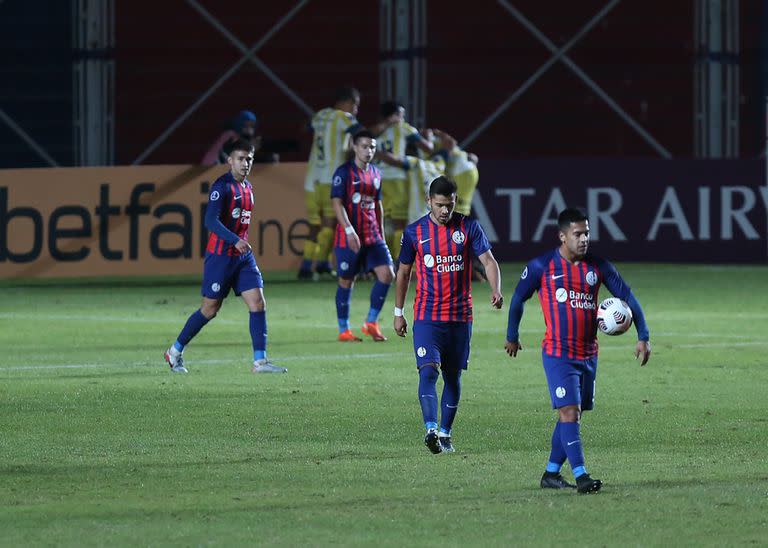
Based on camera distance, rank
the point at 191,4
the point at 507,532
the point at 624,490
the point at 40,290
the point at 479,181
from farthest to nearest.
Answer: the point at 191,4, the point at 479,181, the point at 40,290, the point at 624,490, the point at 507,532

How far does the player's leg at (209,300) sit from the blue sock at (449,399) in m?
4.13

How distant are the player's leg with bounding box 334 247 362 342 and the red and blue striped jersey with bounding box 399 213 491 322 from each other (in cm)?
628

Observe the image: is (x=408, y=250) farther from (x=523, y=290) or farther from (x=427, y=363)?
(x=523, y=290)

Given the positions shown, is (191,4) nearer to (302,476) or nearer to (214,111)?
(214,111)

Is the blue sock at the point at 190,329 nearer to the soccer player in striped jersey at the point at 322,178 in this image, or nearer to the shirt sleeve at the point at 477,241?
the shirt sleeve at the point at 477,241

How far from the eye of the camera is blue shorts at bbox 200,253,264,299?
47.5 ft

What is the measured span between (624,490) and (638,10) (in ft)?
76.7

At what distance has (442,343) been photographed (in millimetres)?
10609

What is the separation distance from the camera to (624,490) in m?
8.84

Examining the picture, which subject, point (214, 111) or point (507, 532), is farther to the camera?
point (214, 111)

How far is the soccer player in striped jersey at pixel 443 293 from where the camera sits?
10.5 m

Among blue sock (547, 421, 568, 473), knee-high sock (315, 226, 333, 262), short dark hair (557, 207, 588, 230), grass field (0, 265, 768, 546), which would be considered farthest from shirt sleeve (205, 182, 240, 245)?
knee-high sock (315, 226, 333, 262)

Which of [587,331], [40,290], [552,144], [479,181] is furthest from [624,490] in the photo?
[552,144]

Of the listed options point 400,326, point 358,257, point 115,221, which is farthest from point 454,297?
point 115,221
